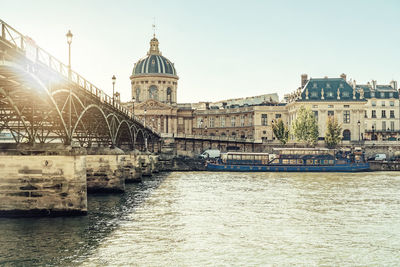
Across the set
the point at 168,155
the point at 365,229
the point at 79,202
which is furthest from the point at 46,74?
the point at 168,155

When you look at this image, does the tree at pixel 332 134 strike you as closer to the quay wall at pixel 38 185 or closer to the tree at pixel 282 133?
the tree at pixel 282 133

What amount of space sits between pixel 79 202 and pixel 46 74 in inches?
326

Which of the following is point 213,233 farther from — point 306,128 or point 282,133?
point 282,133

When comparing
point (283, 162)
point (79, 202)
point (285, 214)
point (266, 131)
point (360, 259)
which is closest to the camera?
point (360, 259)

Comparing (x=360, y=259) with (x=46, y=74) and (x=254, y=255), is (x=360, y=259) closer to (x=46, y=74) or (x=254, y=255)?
(x=254, y=255)

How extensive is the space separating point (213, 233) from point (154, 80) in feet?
435

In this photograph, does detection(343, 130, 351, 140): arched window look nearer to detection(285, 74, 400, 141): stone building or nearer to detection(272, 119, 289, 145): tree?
detection(285, 74, 400, 141): stone building

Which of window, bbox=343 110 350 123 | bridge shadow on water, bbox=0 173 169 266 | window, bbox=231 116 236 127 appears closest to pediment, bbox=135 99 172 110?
window, bbox=231 116 236 127

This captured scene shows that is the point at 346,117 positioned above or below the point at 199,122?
below

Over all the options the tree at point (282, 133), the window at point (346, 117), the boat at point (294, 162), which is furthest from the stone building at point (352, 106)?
the boat at point (294, 162)

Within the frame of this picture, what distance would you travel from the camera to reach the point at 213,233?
25.8m

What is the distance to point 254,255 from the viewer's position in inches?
836

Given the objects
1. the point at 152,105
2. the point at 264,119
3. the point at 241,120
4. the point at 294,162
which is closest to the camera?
the point at 294,162

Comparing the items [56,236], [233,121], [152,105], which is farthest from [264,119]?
[56,236]
